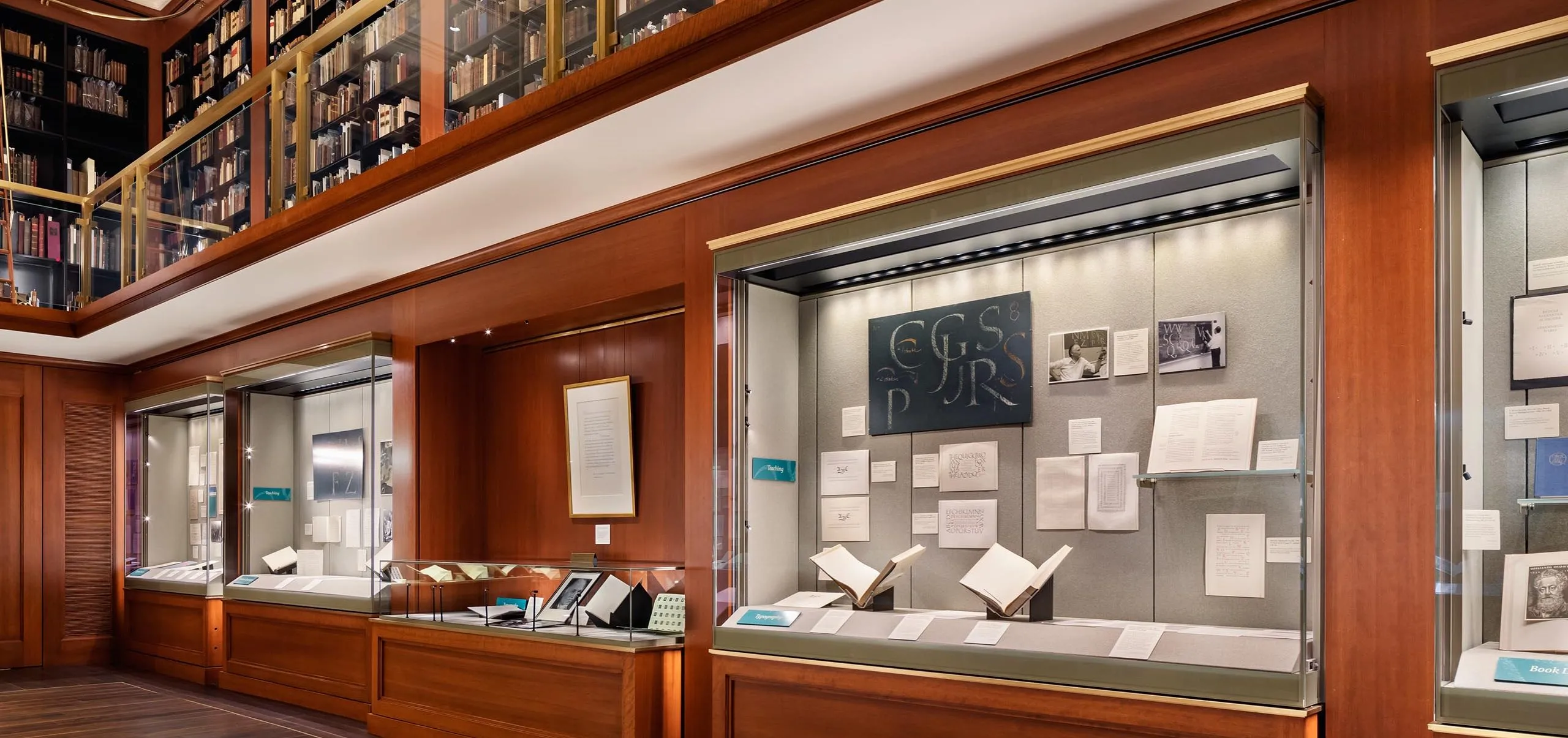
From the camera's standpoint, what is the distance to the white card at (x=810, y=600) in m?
4.59

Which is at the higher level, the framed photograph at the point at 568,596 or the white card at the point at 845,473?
the white card at the point at 845,473

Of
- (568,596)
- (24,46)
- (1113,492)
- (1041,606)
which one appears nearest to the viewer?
(1041,606)

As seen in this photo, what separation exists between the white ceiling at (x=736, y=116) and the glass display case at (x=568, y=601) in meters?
1.74

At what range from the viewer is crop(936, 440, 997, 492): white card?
176 inches

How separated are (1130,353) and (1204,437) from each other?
0.45 meters

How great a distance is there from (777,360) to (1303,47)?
2.38 m

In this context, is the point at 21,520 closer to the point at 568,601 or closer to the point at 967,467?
the point at 568,601

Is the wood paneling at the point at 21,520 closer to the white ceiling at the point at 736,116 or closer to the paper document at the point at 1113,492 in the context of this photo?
the white ceiling at the point at 736,116

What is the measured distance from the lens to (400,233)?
244 inches

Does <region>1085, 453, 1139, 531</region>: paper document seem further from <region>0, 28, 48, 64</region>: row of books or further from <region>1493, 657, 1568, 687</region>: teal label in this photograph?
<region>0, 28, 48, 64</region>: row of books

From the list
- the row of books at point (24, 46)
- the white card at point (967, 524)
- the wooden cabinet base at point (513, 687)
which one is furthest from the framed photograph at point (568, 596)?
the row of books at point (24, 46)

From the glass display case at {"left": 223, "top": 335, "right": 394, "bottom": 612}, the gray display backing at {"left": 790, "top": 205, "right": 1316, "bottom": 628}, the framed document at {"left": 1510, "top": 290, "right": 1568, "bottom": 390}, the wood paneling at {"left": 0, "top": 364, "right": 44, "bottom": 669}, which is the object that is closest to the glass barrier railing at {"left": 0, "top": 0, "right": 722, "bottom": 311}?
the glass display case at {"left": 223, "top": 335, "right": 394, "bottom": 612}

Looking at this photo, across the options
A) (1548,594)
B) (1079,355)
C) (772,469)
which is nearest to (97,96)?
(772,469)

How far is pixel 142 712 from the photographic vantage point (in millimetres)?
7512
